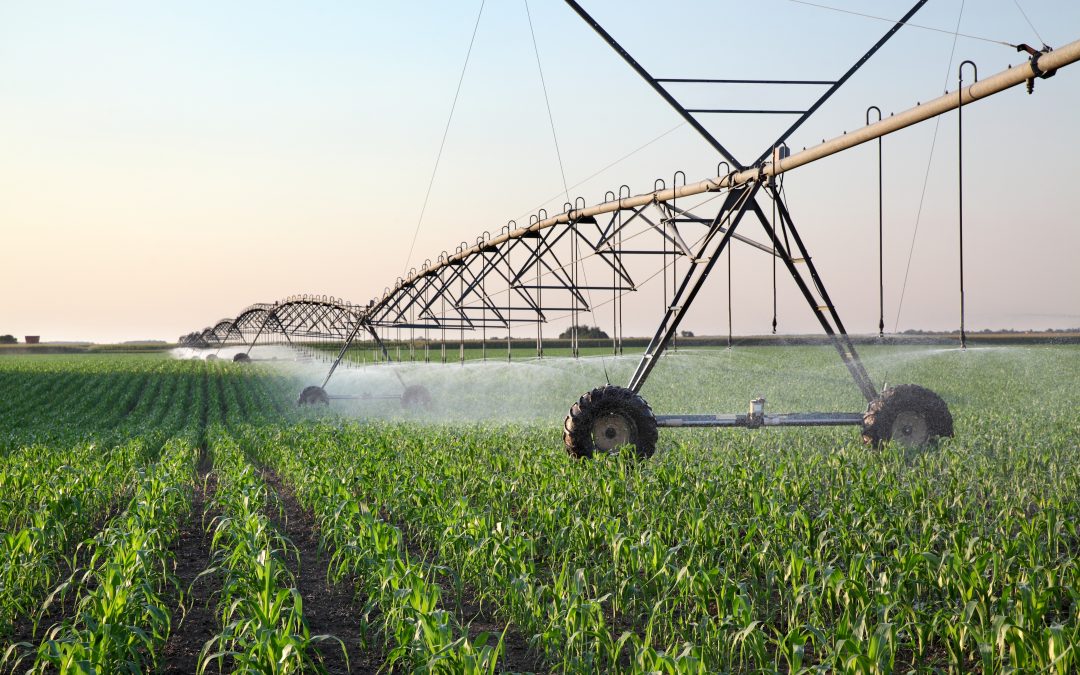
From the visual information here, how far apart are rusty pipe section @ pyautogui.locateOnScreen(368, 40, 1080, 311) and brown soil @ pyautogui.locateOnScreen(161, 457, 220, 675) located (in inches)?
274

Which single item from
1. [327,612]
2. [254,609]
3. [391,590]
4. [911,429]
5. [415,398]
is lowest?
[327,612]

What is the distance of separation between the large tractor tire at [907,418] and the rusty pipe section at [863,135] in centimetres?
321

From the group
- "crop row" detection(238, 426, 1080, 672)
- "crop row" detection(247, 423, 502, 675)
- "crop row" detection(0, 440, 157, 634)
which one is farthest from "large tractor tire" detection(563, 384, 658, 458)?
"crop row" detection(0, 440, 157, 634)

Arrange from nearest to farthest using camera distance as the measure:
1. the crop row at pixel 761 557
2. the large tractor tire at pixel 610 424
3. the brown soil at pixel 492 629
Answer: the crop row at pixel 761 557 → the brown soil at pixel 492 629 → the large tractor tire at pixel 610 424

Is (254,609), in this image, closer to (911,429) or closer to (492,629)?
(492,629)

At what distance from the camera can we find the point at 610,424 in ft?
33.3

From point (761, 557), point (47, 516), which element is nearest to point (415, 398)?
point (47, 516)

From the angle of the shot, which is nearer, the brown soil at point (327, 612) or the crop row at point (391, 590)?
the crop row at point (391, 590)

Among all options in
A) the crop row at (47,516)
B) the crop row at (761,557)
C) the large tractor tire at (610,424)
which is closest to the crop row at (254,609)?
the crop row at (761,557)

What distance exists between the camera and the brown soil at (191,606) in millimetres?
5117

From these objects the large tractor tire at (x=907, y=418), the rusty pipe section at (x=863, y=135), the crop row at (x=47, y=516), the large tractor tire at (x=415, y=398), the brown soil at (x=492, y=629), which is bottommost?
the brown soil at (x=492, y=629)

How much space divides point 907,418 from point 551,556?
21.0ft

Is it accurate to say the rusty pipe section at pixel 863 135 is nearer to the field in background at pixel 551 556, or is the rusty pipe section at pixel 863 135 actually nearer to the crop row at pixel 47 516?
the field in background at pixel 551 556

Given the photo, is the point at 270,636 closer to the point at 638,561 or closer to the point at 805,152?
the point at 638,561
